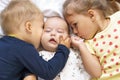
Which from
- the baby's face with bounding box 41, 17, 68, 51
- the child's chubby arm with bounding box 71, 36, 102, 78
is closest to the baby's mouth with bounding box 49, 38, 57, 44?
the baby's face with bounding box 41, 17, 68, 51

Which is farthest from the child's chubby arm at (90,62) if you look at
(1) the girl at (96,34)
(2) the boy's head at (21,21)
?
(2) the boy's head at (21,21)

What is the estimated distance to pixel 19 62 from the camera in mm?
1244

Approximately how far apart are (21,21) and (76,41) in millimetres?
295

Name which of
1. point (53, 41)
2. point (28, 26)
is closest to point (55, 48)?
point (53, 41)

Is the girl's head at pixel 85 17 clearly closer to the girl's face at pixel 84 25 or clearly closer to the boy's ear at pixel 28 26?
the girl's face at pixel 84 25

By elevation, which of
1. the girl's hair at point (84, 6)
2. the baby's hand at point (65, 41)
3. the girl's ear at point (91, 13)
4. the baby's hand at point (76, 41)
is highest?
the girl's hair at point (84, 6)

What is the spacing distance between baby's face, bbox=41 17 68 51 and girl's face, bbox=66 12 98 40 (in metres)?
0.05

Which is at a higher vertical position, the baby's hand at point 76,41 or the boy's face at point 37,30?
the boy's face at point 37,30

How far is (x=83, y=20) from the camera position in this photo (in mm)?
1442

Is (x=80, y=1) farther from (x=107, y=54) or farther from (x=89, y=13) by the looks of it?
(x=107, y=54)

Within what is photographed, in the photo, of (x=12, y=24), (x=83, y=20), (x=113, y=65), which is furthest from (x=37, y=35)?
(x=113, y=65)

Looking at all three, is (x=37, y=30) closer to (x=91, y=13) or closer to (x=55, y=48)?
(x=55, y=48)

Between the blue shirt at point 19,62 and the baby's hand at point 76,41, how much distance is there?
174mm

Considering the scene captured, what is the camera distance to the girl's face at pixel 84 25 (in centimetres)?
144
